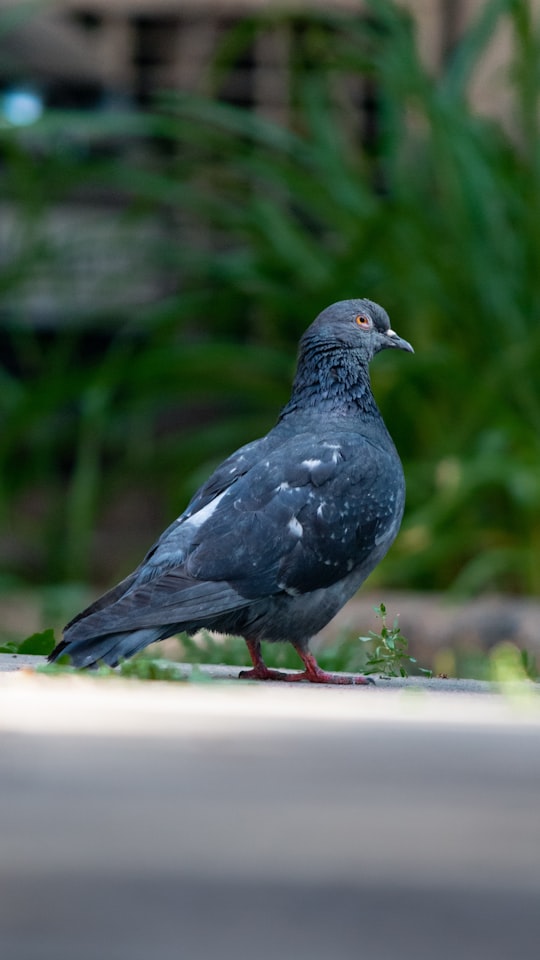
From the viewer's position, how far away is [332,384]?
3.21 meters

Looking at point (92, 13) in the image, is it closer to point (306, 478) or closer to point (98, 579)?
point (98, 579)

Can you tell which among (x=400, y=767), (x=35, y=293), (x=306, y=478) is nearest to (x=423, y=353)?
(x=306, y=478)

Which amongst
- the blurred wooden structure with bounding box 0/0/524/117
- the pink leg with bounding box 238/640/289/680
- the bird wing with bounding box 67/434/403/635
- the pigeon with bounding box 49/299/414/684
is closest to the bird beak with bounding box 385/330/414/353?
the pigeon with bounding box 49/299/414/684

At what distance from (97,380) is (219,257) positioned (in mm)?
746

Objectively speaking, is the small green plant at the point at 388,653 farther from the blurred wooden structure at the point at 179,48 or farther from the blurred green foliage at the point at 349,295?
the blurred wooden structure at the point at 179,48

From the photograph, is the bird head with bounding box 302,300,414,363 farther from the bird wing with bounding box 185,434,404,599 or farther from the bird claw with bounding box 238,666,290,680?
the bird claw with bounding box 238,666,290,680

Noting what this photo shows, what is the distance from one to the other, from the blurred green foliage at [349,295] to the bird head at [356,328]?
1204 mm

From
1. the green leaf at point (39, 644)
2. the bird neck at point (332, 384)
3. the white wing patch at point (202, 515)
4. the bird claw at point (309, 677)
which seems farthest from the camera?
the bird neck at point (332, 384)

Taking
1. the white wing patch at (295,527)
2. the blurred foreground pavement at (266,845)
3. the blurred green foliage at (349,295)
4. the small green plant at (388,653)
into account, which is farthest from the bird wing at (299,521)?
the blurred foreground pavement at (266,845)

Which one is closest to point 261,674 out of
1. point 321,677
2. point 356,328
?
point 321,677

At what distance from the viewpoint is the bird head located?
328 centimetres

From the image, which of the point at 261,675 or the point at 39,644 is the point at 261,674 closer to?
the point at 261,675

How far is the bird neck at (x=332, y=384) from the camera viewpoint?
3205mm

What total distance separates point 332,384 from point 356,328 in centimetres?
18
